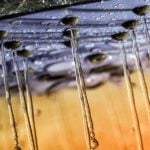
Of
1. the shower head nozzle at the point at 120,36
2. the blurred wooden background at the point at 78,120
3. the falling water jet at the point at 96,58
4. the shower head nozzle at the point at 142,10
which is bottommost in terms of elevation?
the blurred wooden background at the point at 78,120

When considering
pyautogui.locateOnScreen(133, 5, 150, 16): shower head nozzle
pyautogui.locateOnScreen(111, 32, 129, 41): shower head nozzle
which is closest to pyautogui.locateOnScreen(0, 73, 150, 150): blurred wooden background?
pyautogui.locateOnScreen(111, 32, 129, 41): shower head nozzle

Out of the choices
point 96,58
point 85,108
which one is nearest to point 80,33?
point 96,58

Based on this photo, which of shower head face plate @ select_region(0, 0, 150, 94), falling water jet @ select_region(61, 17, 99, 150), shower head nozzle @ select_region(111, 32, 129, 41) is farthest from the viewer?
falling water jet @ select_region(61, 17, 99, 150)

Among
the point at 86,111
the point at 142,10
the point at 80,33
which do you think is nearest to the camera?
the point at 142,10

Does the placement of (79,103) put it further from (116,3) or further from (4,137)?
(116,3)

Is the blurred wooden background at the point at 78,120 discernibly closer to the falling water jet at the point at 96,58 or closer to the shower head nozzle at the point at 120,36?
the falling water jet at the point at 96,58

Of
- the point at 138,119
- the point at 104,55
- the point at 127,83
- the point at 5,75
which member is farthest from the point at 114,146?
the point at 5,75

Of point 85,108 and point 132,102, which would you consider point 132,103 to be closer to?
point 132,102

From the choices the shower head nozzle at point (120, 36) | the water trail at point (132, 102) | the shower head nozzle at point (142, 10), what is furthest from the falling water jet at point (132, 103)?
the shower head nozzle at point (142, 10)

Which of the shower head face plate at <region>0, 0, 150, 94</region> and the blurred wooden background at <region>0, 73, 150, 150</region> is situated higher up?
the shower head face plate at <region>0, 0, 150, 94</region>

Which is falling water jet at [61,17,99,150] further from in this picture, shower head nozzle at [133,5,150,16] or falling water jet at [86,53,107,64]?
shower head nozzle at [133,5,150,16]

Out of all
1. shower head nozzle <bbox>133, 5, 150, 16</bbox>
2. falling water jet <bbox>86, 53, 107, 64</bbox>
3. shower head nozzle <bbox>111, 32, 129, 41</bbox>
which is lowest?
falling water jet <bbox>86, 53, 107, 64</bbox>
